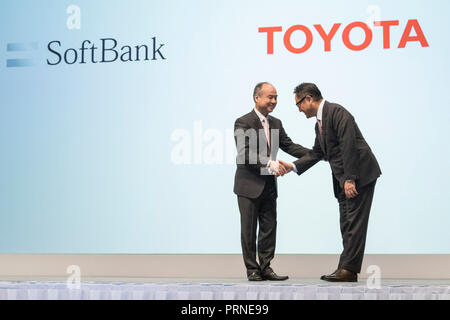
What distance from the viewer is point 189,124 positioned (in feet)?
17.4

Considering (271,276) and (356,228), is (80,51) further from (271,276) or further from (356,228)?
(356,228)

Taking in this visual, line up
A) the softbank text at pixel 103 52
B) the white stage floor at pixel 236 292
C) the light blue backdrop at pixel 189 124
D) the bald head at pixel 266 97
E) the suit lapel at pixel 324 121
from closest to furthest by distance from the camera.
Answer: the white stage floor at pixel 236 292 < the suit lapel at pixel 324 121 < the bald head at pixel 266 97 < the light blue backdrop at pixel 189 124 < the softbank text at pixel 103 52

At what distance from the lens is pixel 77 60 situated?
5562 mm

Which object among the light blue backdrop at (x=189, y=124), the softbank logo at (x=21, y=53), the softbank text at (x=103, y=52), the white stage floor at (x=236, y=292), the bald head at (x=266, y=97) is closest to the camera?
the white stage floor at (x=236, y=292)

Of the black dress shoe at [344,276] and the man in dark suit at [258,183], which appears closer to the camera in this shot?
the black dress shoe at [344,276]

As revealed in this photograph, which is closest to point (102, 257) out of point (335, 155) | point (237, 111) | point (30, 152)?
point (30, 152)

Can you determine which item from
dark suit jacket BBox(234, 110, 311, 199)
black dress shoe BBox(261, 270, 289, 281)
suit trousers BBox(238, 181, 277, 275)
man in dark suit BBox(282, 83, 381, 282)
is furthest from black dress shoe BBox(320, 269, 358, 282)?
dark suit jacket BBox(234, 110, 311, 199)

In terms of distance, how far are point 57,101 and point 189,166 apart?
117cm

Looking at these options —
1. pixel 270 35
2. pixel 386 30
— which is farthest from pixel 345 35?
pixel 270 35

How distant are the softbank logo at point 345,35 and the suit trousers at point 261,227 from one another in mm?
1198

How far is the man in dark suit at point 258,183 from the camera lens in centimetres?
451

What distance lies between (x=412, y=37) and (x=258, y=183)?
5.11 feet

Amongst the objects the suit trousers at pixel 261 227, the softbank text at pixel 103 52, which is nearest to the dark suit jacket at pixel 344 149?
the suit trousers at pixel 261 227

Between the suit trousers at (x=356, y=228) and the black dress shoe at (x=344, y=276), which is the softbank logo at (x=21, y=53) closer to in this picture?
the suit trousers at (x=356, y=228)
